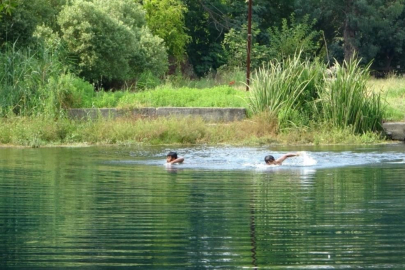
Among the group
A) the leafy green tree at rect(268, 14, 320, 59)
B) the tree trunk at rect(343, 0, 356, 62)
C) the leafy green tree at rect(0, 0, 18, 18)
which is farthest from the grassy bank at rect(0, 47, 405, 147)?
the tree trunk at rect(343, 0, 356, 62)

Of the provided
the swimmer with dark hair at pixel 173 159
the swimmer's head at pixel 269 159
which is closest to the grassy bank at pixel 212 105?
the swimmer with dark hair at pixel 173 159

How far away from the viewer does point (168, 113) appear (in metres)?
27.2

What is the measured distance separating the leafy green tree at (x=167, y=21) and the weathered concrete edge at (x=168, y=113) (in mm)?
17085

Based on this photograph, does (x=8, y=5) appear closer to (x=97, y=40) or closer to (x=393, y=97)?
(x=97, y=40)

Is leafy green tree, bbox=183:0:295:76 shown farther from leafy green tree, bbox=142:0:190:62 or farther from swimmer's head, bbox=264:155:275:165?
swimmer's head, bbox=264:155:275:165

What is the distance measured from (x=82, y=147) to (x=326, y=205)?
1223 centimetres

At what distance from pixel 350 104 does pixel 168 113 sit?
528cm

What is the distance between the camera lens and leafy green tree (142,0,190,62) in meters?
44.2

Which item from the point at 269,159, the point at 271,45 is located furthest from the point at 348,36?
the point at 269,159

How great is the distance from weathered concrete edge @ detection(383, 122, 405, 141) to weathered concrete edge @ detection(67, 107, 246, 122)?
417cm

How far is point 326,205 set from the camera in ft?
41.4

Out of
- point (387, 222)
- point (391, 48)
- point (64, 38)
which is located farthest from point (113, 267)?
point (391, 48)

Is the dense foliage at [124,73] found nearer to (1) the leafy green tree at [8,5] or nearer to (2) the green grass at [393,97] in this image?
(1) the leafy green tree at [8,5]

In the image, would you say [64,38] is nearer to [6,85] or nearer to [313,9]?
[6,85]
